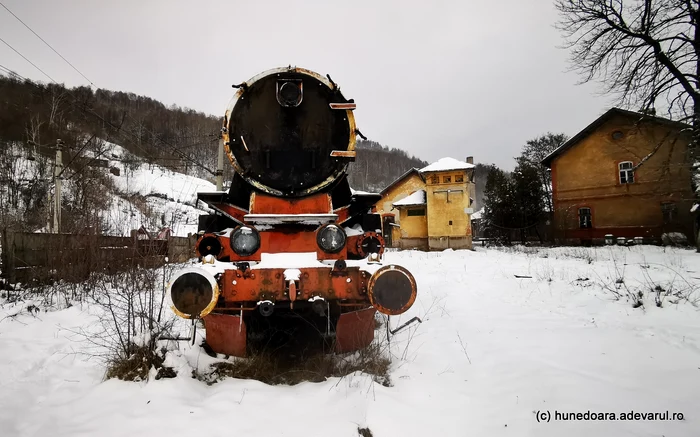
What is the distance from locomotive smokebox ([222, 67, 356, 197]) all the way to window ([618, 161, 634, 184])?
2186 cm

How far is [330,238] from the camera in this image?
2.94 metres

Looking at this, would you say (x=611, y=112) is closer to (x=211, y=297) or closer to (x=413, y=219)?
(x=413, y=219)

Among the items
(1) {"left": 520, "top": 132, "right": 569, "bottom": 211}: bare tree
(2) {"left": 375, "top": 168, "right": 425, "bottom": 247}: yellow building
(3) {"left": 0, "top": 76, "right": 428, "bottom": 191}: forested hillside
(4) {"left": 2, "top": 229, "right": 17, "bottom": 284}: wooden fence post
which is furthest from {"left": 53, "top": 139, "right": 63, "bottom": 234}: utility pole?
(1) {"left": 520, "top": 132, "right": 569, "bottom": 211}: bare tree

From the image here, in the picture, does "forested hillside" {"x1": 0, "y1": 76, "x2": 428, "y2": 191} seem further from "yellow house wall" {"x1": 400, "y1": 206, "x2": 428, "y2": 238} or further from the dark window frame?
the dark window frame

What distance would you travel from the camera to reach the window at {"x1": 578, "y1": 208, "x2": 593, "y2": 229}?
19562 millimetres

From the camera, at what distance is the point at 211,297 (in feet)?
8.07

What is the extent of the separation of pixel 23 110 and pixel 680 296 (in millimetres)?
38248

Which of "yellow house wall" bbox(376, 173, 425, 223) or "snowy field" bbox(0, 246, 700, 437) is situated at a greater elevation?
"yellow house wall" bbox(376, 173, 425, 223)

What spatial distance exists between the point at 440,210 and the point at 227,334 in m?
20.5

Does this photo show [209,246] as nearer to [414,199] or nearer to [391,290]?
[391,290]

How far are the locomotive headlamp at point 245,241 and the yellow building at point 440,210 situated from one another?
17.9m

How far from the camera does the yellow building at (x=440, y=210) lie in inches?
853

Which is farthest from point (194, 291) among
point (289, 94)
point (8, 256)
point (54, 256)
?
point (8, 256)

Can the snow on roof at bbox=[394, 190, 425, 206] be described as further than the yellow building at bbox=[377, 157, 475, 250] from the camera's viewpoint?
Yes
